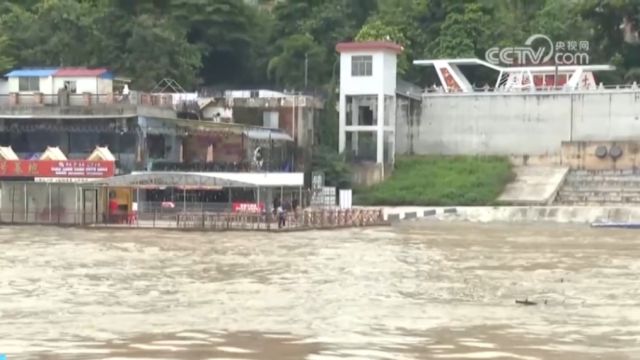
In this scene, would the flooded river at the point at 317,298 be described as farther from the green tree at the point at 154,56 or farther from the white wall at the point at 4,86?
the green tree at the point at 154,56

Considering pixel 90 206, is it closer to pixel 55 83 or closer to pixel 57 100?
pixel 57 100

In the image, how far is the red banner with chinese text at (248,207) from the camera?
159 ft

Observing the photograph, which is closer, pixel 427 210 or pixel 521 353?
pixel 521 353

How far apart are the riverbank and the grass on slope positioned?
3369 millimetres

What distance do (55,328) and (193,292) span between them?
575cm

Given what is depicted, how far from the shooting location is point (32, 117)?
59531 millimetres

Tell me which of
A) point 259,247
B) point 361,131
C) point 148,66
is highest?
point 148,66

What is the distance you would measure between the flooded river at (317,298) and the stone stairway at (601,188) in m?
17.3

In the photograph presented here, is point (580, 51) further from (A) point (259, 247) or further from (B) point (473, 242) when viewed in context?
(A) point (259, 247)

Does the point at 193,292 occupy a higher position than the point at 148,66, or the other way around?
the point at 148,66

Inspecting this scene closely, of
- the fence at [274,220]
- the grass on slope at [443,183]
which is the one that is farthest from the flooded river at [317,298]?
the grass on slope at [443,183]

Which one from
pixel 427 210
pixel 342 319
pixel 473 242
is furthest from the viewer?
pixel 427 210

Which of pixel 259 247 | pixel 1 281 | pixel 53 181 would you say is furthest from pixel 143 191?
pixel 1 281

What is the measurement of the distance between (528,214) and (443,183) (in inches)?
347
